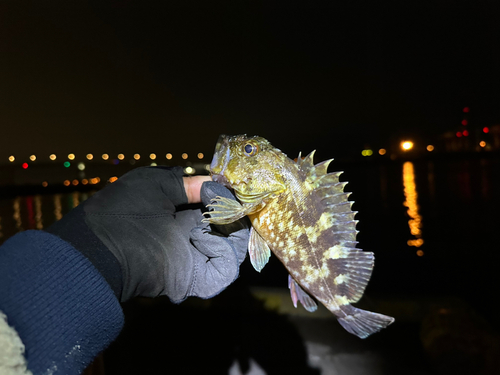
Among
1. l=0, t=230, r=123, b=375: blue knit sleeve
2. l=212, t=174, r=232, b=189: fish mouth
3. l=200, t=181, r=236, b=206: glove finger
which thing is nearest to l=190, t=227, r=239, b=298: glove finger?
l=200, t=181, r=236, b=206: glove finger

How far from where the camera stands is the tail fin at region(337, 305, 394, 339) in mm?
2651

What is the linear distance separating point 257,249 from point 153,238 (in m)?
1.04

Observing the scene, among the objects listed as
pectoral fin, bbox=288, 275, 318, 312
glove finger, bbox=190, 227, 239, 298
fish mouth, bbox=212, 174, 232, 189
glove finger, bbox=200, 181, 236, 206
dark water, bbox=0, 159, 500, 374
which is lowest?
dark water, bbox=0, 159, 500, 374

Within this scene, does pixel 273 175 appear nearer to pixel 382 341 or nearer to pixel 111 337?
pixel 111 337

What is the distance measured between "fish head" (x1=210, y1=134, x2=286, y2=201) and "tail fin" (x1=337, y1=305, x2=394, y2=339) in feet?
4.64

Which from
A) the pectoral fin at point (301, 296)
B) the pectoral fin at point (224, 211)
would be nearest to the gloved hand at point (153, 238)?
the pectoral fin at point (224, 211)

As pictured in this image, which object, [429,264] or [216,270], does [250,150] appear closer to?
[216,270]

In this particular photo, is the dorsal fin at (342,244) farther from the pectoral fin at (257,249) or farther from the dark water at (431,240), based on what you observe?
the dark water at (431,240)

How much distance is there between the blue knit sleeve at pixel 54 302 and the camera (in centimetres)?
172

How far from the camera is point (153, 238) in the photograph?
2.65m

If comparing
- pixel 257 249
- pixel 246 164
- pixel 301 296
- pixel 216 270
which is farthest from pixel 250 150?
pixel 301 296

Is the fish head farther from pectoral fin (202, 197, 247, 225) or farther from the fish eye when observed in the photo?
pectoral fin (202, 197, 247, 225)

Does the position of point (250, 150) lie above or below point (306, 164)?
above

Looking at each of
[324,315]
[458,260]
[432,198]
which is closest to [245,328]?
[324,315]
